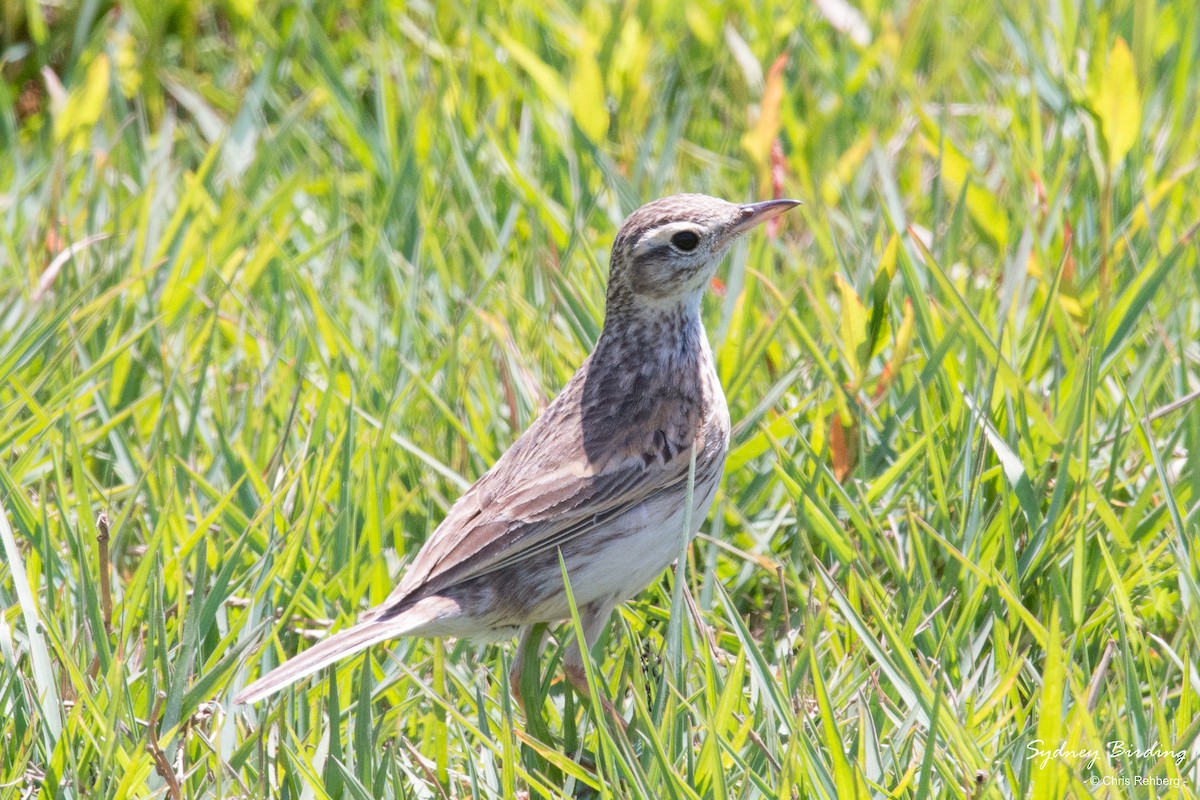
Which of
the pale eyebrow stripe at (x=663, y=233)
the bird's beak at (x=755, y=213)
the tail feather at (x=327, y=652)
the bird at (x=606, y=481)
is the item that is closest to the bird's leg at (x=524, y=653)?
the bird at (x=606, y=481)

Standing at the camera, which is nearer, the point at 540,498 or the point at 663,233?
the point at 540,498

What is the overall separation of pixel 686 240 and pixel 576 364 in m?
0.94

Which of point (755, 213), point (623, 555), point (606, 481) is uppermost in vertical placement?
point (755, 213)

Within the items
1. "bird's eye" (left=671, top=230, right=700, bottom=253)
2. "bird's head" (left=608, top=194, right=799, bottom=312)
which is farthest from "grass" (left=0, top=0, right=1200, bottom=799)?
"bird's eye" (left=671, top=230, right=700, bottom=253)

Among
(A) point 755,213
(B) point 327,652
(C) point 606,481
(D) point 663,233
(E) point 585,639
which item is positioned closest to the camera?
(B) point 327,652

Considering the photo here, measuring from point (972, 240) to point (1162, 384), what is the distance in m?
1.36

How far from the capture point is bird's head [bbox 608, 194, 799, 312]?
4.24 metres

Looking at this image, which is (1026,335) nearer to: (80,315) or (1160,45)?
(1160,45)

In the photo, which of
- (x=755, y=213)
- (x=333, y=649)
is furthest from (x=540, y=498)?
(x=755, y=213)

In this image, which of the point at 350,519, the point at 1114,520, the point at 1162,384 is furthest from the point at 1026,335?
the point at 350,519

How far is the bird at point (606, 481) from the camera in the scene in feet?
12.5

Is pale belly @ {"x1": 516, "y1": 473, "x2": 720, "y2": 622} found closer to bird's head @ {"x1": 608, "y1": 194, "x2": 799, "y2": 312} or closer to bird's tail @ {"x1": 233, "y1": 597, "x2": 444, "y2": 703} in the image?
bird's tail @ {"x1": 233, "y1": 597, "x2": 444, "y2": 703}

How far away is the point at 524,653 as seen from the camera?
4.02 m

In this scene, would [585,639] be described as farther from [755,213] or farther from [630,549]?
[755,213]
